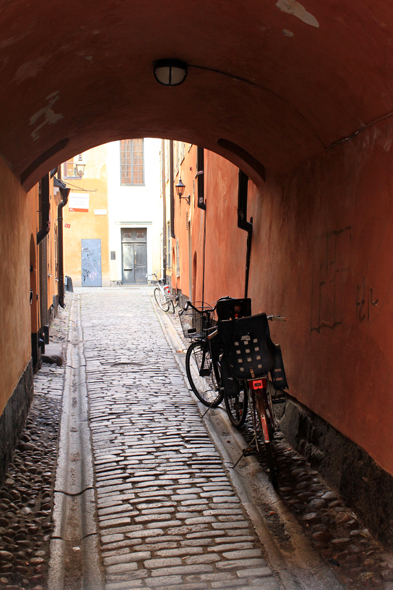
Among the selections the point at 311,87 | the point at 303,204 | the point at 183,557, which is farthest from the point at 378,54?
the point at 183,557

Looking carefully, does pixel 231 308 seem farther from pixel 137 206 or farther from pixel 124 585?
pixel 137 206

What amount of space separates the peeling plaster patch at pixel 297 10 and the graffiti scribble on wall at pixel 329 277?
1.67 meters

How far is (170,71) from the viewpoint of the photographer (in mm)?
5305

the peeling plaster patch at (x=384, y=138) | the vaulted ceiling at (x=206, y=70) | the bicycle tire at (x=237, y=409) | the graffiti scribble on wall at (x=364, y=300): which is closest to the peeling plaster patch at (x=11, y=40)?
the vaulted ceiling at (x=206, y=70)

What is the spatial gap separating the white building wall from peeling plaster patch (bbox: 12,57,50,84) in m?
27.6

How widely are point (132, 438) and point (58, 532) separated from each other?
7.23ft

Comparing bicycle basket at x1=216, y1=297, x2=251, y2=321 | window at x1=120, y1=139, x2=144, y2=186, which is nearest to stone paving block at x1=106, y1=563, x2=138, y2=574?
bicycle basket at x1=216, y1=297, x2=251, y2=321

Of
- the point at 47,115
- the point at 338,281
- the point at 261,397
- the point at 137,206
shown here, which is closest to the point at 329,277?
the point at 338,281

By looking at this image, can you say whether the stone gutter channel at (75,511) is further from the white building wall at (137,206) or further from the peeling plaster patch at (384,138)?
the white building wall at (137,206)

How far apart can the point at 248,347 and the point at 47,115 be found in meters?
2.96

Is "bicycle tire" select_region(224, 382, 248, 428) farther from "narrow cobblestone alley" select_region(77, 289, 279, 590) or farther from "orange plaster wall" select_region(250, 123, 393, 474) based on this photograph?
"orange plaster wall" select_region(250, 123, 393, 474)

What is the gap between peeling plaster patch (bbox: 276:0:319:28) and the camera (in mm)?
3484

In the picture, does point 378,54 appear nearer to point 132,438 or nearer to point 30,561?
point 30,561

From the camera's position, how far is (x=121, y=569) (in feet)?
12.5
